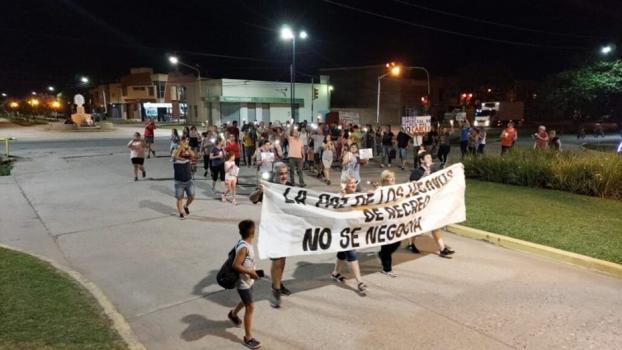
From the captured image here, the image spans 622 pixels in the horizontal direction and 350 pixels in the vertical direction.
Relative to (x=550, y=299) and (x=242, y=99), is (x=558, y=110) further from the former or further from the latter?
(x=550, y=299)

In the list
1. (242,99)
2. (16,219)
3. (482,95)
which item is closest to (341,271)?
(16,219)

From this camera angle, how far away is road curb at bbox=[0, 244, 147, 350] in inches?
193

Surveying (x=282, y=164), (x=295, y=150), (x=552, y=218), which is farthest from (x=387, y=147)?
(x=282, y=164)

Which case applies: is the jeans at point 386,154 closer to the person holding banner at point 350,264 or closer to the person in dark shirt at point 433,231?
the person in dark shirt at point 433,231

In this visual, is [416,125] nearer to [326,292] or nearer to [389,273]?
[389,273]

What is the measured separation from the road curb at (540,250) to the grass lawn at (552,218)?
24 cm

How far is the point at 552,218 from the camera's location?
33.0 ft

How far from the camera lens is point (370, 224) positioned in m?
6.66

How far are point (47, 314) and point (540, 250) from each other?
729 cm

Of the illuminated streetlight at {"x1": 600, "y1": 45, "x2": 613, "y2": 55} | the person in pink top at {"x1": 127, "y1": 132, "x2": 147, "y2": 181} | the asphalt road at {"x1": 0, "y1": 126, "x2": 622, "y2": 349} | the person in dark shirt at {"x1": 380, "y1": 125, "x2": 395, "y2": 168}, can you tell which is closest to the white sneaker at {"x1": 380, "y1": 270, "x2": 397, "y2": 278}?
the asphalt road at {"x1": 0, "y1": 126, "x2": 622, "y2": 349}

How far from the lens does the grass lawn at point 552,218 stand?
8281 mm

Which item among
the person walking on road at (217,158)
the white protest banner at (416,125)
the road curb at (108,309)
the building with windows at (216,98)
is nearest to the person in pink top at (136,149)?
the person walking on road at (217,158)

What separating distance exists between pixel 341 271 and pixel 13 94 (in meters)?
138

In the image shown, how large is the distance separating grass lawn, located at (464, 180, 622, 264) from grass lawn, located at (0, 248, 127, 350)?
699 cm
